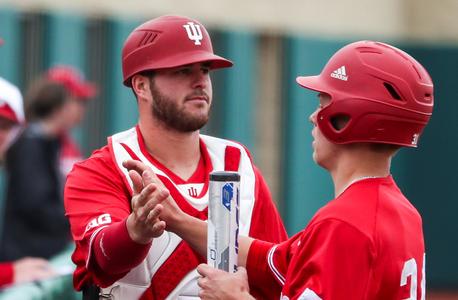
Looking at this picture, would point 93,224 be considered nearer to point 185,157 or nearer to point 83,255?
point 83,255

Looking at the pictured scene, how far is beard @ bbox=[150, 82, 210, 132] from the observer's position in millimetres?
5059

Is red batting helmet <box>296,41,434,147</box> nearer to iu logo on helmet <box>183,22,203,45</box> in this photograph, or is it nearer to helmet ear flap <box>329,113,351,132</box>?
helmet ear flap <box>329,113,351,132</box>

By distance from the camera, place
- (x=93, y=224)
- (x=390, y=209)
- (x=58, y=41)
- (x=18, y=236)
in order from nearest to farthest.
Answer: (x=390, y=209) → (x=93, y=224) → (x=18, y=236) → (x=58, y=41)

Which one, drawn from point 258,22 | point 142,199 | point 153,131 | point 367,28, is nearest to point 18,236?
point 153,131

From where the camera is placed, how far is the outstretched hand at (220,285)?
4.20 metres

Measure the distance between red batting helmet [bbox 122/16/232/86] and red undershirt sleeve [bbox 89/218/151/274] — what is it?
81 cm

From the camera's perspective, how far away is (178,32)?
5.06 metres

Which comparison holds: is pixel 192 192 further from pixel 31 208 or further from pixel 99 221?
pixel 31 208

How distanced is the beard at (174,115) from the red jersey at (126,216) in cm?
14

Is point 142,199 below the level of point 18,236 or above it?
above

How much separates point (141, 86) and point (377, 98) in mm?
1354

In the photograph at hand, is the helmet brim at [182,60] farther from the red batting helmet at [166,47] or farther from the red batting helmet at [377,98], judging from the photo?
the red batting helmet at [377,98]

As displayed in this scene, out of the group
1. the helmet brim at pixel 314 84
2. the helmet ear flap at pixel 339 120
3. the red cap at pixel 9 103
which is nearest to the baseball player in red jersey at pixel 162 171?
the helmet brim at pixel 314 84

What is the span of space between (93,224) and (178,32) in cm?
91
